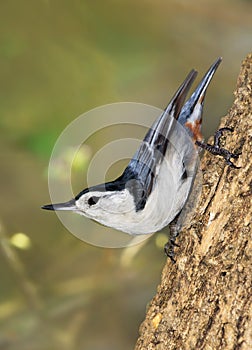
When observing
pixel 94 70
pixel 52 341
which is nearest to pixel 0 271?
pixel 52 341

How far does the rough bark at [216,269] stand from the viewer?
147 cm

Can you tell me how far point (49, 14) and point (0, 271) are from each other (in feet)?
3.81

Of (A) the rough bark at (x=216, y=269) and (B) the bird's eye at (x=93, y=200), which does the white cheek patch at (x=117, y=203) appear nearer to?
(B) the bird's eye at (x=93, y=200)

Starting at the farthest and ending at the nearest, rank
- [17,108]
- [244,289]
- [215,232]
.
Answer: [17,108] < [215,232] < [244,289]

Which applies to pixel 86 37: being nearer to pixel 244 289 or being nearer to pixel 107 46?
pixel 107 46

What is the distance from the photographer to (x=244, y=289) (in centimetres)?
146

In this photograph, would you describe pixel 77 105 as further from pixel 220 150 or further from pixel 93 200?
pixel 220 150

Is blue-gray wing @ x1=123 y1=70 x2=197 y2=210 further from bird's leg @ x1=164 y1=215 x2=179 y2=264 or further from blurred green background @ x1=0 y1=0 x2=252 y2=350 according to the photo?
blurred green background @ x1=0 y1=0 x2=252 y2=350

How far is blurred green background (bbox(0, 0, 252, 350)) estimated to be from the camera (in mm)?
2730

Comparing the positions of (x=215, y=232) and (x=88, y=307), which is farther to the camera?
(x=88, y=307)

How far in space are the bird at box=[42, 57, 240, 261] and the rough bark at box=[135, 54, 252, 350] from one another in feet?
0.22

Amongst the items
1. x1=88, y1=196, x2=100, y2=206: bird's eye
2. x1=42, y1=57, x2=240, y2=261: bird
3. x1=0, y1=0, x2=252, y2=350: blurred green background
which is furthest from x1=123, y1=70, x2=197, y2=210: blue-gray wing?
x1=0, y1=0, x2=252, y2=350: blurred green background

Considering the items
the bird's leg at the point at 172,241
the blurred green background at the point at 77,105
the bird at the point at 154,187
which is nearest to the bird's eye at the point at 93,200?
the bird at the point at 154,187

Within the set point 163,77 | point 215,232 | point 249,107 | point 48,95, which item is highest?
point 163,77
